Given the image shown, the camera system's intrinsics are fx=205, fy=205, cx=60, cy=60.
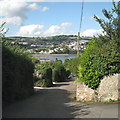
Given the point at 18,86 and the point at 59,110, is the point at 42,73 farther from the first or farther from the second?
the point at 59,110

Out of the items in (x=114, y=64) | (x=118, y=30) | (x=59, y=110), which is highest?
(x=118, y=30)

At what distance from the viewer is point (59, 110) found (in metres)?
8.33

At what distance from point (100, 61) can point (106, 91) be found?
144 cm

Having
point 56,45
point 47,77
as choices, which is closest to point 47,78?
point 47,77

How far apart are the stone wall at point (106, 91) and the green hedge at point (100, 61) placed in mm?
231

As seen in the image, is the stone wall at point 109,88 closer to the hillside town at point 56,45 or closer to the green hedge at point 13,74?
the green hedge at point 13,74

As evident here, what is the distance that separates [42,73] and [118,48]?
38.9 feet

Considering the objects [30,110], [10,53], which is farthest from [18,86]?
[30,110]

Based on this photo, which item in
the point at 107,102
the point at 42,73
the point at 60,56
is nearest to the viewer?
the point at 107,102

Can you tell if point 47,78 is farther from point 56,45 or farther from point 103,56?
point 56,45

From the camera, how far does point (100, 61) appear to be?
9.78 metres

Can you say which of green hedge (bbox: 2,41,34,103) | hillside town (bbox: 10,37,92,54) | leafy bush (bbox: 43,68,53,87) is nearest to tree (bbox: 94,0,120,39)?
green hedge (bbox: 2,41,34,103)

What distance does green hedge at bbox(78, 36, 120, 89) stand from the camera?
376 inches

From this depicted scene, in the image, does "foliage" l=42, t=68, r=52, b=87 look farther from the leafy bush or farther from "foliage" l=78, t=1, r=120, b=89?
"foliage" l=78, t=1, r=120, b=89
